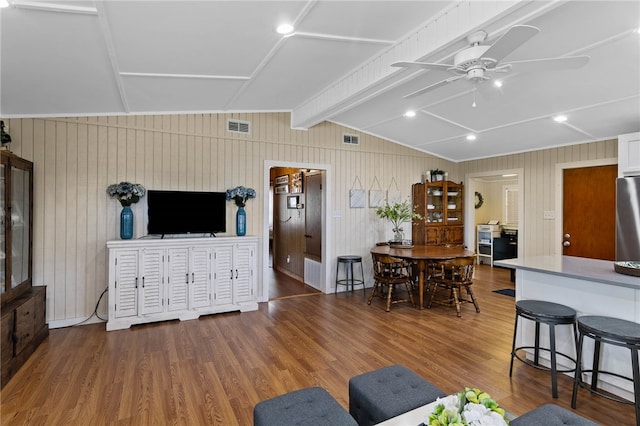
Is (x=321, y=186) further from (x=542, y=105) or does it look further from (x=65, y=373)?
(x=65, y=373)

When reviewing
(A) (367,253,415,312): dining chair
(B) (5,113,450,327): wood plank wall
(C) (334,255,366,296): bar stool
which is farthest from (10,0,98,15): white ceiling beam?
(C) (334,255,366,296): bar stool

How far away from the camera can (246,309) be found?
468 centimetres

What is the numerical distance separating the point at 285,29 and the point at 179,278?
10.5ft

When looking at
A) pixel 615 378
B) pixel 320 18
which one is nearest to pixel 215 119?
pixel 320 18

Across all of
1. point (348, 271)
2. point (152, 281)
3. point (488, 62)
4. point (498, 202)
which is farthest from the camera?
point (498, 202)

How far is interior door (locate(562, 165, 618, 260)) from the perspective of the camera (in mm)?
5066

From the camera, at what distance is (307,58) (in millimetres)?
3373

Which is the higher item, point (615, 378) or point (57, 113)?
point (57, 113)

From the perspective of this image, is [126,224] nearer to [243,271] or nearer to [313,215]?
[243,271]

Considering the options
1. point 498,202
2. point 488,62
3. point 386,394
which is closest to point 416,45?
point 488,62

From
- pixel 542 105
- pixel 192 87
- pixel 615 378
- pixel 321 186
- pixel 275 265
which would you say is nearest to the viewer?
pixel 615 378

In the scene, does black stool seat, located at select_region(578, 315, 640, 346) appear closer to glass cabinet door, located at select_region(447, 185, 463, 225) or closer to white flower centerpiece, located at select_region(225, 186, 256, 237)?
white flower centerpiece, located at select_region(225, 186, 256, 237)

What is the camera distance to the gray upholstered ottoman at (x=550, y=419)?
151 cm

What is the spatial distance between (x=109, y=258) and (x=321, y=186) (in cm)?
337
